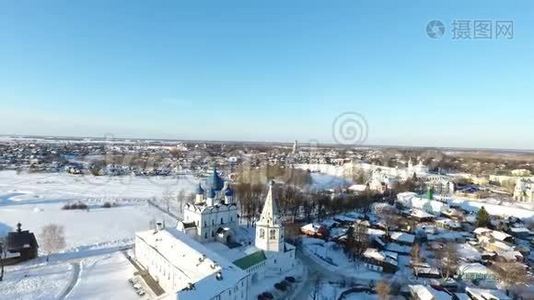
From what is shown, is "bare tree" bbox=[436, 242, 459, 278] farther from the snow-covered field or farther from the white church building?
the snow-covered field

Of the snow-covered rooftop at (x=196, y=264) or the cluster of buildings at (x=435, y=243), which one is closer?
the snow-covered rooftop at (x=196, y=264)

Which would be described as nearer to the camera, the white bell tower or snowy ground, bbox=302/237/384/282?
the white bell tower

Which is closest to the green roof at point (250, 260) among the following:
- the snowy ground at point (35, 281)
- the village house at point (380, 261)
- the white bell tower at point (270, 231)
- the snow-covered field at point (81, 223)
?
the white bell tower at point (270, 231)

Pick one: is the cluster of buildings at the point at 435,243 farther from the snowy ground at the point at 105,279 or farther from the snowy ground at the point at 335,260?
the snowy ground at the point at 105,279

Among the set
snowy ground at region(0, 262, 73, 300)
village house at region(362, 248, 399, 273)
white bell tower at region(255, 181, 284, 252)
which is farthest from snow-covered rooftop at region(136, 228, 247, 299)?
village house at region(362, 248, 399, 273)

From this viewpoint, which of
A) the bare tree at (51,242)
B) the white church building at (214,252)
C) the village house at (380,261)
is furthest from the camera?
the bare tree at (51,242)

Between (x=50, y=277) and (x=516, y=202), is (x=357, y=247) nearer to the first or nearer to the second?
(x=50, y=277)

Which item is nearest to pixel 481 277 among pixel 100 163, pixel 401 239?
pixel 401 239
